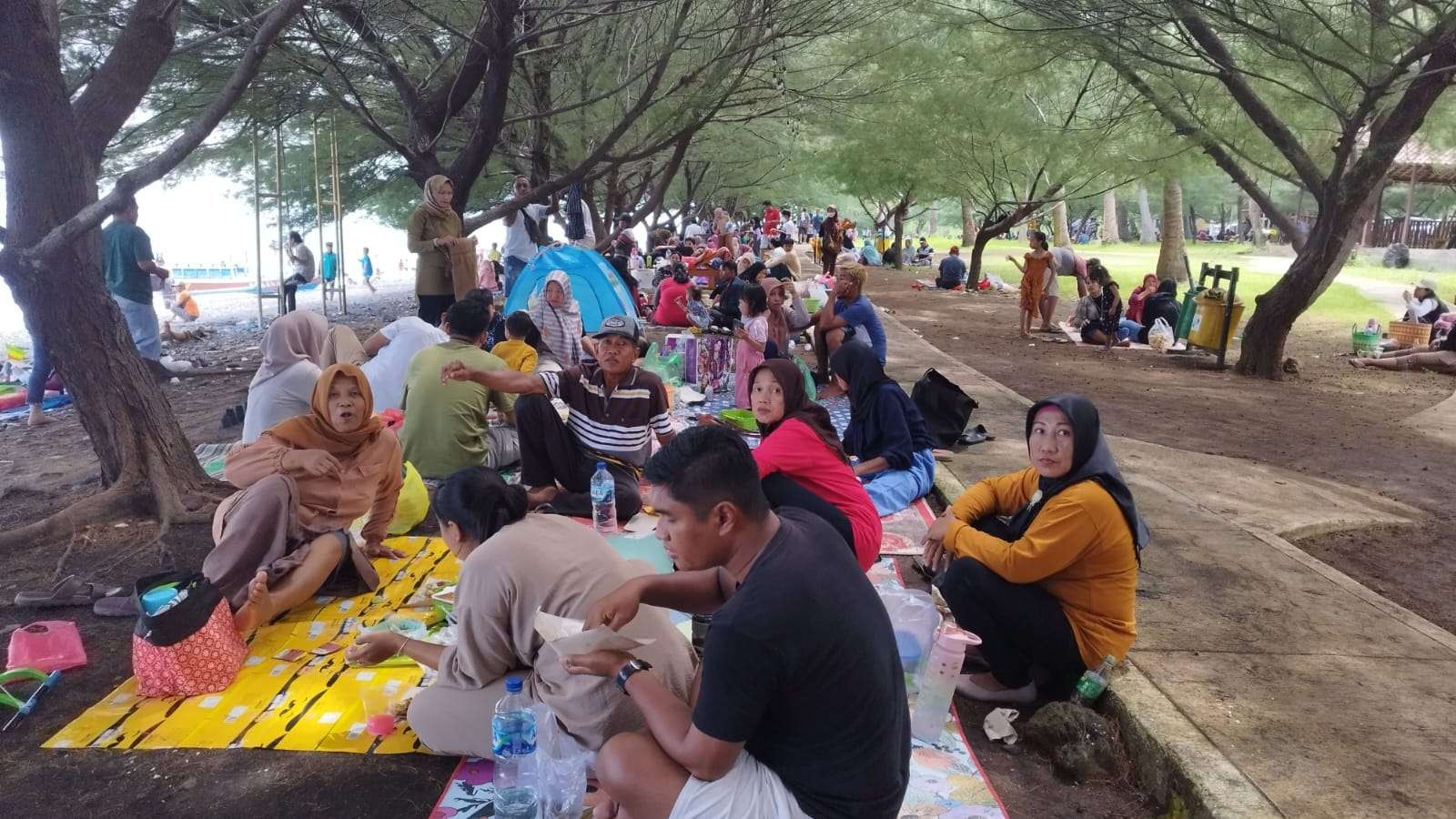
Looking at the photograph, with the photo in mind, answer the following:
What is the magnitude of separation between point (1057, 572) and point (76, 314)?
4.67 m

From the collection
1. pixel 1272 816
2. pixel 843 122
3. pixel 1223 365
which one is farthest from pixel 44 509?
pixel 843 122

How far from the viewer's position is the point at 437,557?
4492 millimetres

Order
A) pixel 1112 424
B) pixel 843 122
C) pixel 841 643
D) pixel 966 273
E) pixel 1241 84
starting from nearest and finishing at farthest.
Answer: pixel 841 643, pixel 1112 424, pixel 1241 84, pixel 843 122, pixel 966 273

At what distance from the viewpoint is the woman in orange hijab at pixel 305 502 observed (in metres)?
3.63

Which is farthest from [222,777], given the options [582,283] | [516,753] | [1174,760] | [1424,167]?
[1424,167]

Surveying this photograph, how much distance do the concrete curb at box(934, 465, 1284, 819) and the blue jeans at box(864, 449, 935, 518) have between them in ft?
6.42

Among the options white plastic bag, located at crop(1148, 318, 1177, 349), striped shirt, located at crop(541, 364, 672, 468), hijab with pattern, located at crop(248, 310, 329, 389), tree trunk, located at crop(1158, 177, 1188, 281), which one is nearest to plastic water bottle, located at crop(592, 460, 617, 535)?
striped shirt, located at crop(541, 364, 672, 468)

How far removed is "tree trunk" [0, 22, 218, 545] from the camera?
14.7 feet

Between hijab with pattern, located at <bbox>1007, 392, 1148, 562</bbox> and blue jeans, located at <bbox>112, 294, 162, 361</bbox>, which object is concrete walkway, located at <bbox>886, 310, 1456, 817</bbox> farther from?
blue jeans, located at <bbox>112, 294, 162, 361</bbox>

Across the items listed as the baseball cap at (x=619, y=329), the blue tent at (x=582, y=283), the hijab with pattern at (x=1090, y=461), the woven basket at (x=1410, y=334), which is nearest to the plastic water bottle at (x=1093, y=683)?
the hijab with pattern at (x=1090, y=461)

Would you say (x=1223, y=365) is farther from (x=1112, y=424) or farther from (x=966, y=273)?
(x=966, y=273)

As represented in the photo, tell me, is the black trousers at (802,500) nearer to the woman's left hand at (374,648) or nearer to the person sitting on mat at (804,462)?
the person sitting on mat at (804,462)

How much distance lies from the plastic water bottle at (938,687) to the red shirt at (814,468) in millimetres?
715

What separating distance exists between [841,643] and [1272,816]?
1.55m
